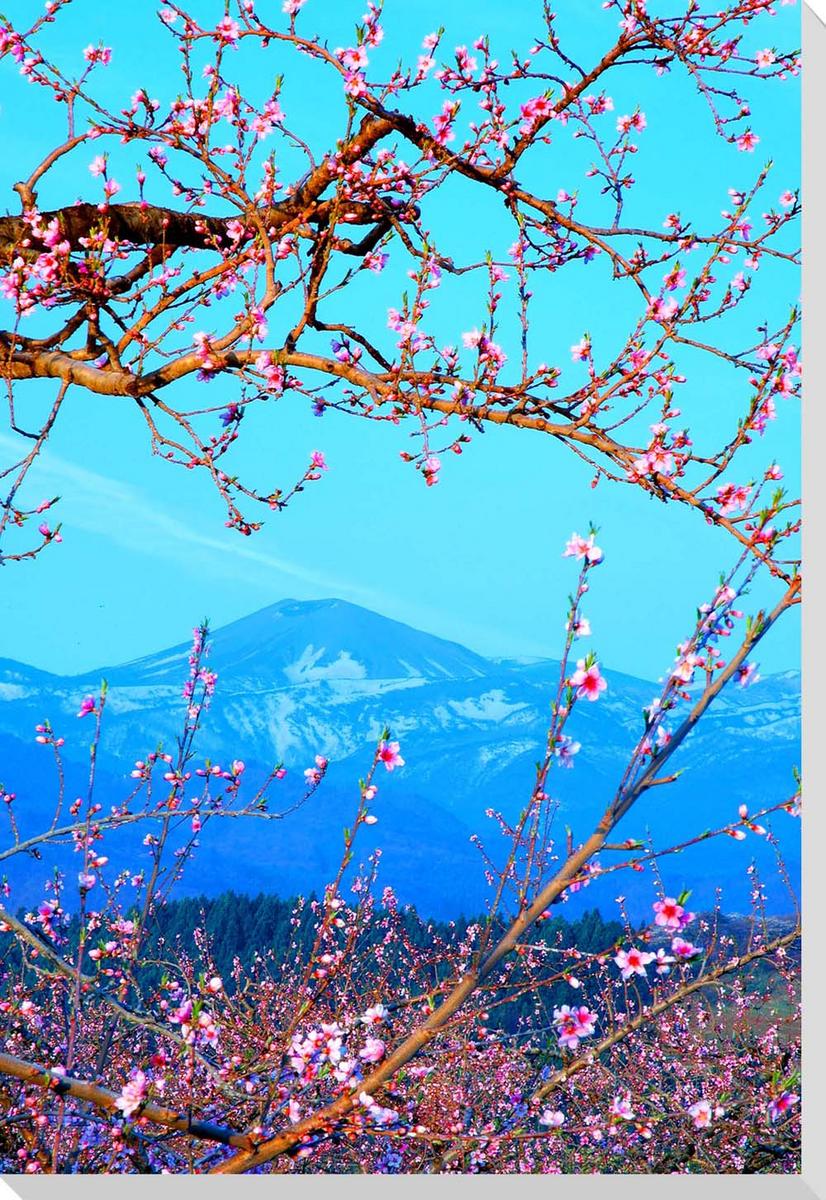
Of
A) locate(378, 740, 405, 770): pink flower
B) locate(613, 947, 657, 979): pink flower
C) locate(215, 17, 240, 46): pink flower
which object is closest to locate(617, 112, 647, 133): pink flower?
locate(215, 17, 240, 46): pink flower

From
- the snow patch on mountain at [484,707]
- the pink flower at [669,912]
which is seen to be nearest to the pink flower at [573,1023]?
the pink flower at [669,912]

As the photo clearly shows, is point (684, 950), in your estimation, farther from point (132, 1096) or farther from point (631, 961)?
point (132, 1096)

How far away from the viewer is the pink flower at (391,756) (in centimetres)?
214

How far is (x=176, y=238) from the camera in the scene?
4184 millimetres

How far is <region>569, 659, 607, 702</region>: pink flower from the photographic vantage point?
155cm

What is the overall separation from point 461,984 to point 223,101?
3.53 meters

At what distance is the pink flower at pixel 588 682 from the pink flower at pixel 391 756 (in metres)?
0.65

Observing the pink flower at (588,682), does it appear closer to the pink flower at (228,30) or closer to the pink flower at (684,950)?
the pink flower at (684,950)

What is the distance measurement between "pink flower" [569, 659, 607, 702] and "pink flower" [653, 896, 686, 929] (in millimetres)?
353

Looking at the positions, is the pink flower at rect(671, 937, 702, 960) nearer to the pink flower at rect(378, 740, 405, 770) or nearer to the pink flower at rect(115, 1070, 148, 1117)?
the pink flower at rect(378, 740, 405, 770)

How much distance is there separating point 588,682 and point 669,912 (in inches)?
15.9

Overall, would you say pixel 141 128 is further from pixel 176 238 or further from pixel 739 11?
pixel 739 11

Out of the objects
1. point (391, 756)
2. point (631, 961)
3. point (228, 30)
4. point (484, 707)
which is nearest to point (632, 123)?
point (228, 30)
